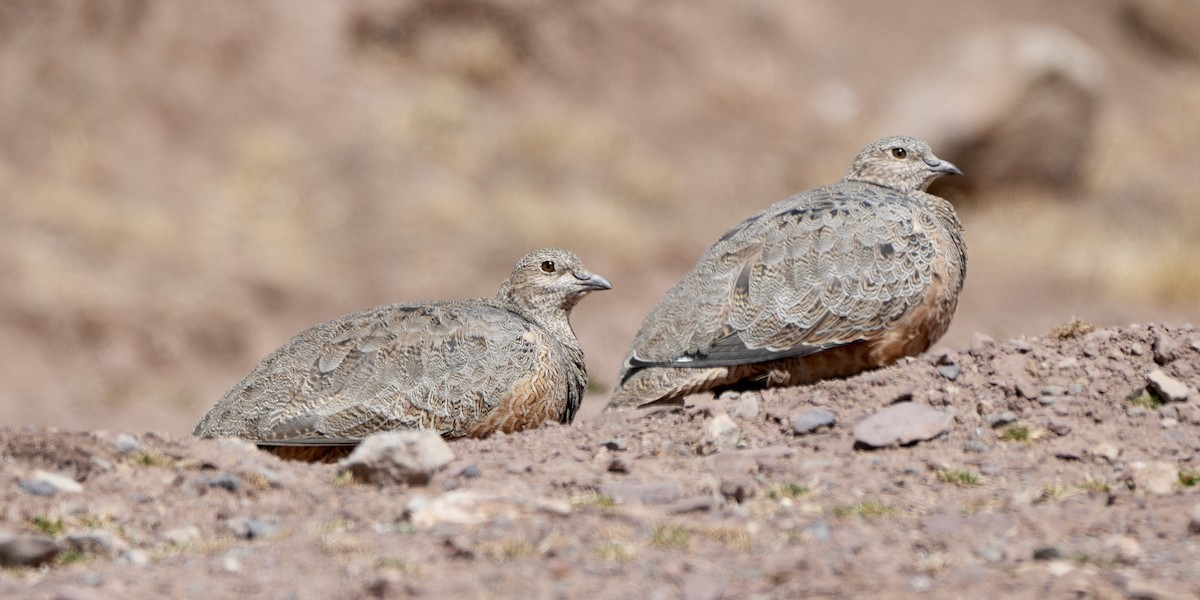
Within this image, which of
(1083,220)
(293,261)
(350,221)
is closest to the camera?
(293,261)

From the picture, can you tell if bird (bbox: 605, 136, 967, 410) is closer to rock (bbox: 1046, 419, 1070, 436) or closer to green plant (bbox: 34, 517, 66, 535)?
rock (bbox: 1046, 419, 1070, 436)

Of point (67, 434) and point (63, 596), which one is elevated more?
point (67, 434)

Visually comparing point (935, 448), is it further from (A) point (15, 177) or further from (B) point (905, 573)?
(A) point (15, 177)

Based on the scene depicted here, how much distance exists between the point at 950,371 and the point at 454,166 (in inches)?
628

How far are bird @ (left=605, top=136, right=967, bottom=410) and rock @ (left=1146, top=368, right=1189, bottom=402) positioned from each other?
151cm

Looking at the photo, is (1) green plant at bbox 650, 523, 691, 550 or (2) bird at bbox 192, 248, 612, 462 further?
(2) bird at bbox 192, 248, 612, 462

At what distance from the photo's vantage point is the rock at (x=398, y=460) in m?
7.46

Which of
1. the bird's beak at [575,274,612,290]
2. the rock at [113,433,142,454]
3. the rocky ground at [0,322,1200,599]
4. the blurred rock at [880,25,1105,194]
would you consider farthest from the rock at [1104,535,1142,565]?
the blurred rock at [880,25,1105,194]

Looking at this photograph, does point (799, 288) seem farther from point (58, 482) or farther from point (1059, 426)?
point (58, 482)

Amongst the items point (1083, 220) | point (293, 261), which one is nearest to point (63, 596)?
point (293, 261)

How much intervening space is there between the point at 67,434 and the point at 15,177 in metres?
14.8

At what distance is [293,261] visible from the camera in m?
20.9

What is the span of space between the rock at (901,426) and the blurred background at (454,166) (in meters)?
10.3

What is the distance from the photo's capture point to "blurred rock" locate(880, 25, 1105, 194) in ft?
77.7
